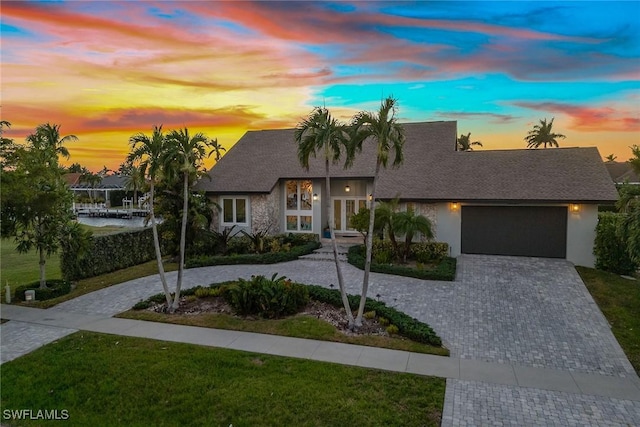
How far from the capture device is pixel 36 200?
12602 mm

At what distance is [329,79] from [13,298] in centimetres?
1472

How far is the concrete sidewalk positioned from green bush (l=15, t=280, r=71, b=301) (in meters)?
2.07

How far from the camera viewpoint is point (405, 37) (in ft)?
48.1

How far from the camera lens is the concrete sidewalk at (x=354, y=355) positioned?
7.21m

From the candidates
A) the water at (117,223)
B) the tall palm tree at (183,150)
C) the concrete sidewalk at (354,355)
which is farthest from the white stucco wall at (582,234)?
the water at (117,223)

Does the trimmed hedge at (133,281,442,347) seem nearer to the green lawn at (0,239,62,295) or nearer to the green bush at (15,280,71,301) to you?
the green bush at (15,280,71,301)

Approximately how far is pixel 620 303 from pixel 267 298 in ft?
34.8

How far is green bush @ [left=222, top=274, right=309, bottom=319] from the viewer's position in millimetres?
10734

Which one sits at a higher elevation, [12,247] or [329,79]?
[329,79]

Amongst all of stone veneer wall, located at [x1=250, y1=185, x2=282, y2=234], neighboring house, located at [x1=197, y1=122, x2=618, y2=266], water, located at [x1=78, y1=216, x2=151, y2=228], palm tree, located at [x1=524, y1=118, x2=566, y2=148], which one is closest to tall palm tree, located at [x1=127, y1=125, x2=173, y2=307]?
neighboring house, located at [x1=197, y1=122, x2=618, y2=266]

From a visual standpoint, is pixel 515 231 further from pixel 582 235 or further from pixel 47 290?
pixel 47 290

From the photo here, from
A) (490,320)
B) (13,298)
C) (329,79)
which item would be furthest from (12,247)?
(490,320)

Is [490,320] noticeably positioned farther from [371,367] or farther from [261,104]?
[261,104]

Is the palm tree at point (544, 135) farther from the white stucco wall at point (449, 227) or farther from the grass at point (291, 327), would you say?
the grass at point (291, 327)
